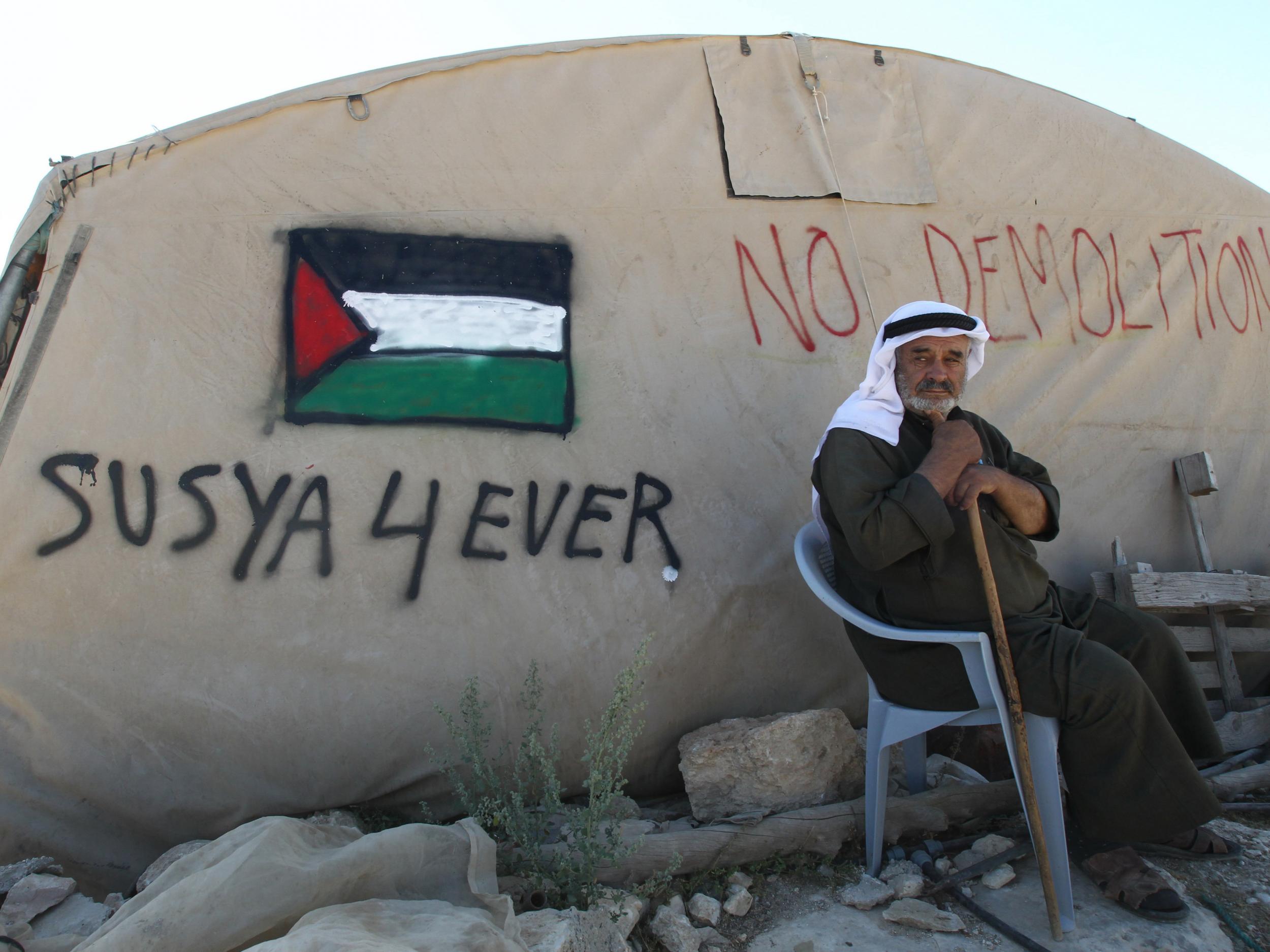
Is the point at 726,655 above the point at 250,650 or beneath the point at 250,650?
beneath

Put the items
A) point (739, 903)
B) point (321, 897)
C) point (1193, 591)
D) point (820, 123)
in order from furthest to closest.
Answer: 1. point (820, 123)
2. point (1193, 591)
3. point (739, 903)
4. point (321, 897)

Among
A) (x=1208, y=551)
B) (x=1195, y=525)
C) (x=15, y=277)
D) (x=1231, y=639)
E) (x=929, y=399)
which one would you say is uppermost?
(x=15, y=277)

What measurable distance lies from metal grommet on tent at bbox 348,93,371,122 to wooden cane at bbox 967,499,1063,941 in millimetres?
2259

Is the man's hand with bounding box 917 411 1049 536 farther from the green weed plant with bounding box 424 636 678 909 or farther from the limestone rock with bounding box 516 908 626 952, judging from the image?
the limestone rock with bounding box 516 908 626 952

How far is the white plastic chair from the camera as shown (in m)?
1.93

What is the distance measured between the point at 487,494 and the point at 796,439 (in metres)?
1.09

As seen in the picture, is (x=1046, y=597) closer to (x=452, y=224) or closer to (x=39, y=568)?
(x=452, y=224)

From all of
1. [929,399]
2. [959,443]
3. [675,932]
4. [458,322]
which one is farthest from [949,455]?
[458,322]

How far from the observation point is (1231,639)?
124 inches

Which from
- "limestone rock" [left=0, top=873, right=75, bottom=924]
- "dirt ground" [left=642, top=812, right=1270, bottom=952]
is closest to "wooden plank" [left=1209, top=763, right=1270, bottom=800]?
"dirt ground" [left=642, top=812, right=1270, bottom=952]

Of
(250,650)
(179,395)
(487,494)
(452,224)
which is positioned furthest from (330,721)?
(452,224)

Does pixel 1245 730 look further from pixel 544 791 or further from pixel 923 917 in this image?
pixel 544 791

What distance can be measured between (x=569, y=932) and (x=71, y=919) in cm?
116

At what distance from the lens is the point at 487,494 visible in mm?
2607
